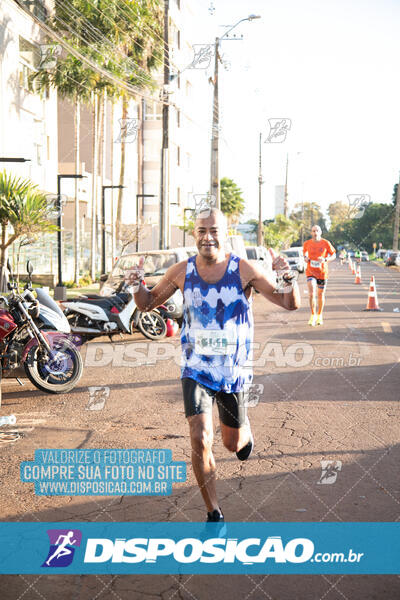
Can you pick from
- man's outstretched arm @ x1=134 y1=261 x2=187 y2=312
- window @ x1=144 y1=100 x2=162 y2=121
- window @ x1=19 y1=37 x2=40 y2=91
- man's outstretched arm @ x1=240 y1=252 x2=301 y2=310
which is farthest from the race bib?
window @ x1=144 y1=100 x2=162 y2=121

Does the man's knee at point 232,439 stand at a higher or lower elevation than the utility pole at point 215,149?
lower

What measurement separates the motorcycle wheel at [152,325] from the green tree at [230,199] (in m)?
57.0

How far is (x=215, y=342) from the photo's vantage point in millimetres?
4254

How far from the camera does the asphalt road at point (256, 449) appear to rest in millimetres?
3525

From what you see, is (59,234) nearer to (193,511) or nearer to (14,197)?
(14,197)

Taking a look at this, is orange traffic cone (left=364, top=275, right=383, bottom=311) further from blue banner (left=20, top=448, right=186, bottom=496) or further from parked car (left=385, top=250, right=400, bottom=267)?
parked car (left=385, top=250, right=400, bottom=267)

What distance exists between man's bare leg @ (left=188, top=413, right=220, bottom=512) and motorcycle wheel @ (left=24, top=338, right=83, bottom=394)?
13.5 feet

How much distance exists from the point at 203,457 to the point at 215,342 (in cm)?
70

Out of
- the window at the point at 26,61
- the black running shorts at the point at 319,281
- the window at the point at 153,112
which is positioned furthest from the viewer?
the window at the point at 153,112

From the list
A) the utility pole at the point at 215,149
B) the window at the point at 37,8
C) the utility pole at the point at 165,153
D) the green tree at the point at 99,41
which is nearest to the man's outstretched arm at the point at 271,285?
the utility pole at the point at 165,153

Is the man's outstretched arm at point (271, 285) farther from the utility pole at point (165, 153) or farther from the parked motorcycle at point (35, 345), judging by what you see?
the utility pole at point (165, 153)

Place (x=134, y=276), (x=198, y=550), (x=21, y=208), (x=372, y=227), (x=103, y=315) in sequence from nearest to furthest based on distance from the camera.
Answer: (x=198, y=550) < (x=134, y=276) < (x=103, y=315) < (x=21, y=208) < (x=372, y=227)

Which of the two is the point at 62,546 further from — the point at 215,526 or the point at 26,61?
the point at 26,61

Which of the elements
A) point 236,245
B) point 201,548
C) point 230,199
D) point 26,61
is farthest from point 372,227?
point 201,548
